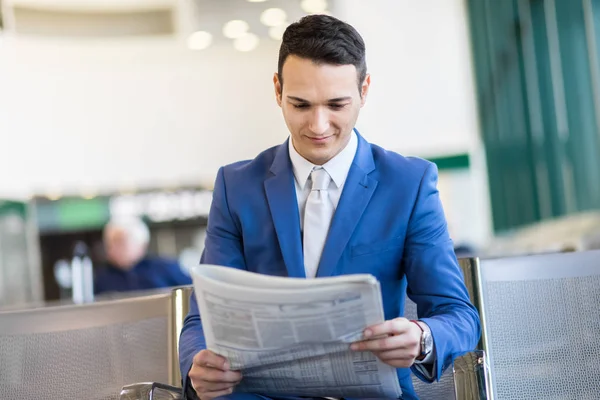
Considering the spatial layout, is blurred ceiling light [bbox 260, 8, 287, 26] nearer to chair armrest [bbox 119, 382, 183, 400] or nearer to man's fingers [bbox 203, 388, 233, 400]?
chair armrest [bbox 119, 382, 183, 400]

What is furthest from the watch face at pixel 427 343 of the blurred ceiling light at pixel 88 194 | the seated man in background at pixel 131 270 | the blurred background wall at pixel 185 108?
the blurred ceiling light at pixel 88 194

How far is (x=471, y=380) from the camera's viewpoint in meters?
1.95

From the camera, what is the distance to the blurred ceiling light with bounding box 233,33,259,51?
575 inches

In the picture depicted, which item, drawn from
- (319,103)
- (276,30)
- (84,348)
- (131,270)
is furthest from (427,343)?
(276,30)

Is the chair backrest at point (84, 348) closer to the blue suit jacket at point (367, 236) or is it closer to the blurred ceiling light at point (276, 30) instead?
the blue suit jacket at point (367, 236)

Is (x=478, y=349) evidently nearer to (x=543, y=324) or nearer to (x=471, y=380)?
(x=543, y=324)

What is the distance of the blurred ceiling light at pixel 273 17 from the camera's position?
1352 cm

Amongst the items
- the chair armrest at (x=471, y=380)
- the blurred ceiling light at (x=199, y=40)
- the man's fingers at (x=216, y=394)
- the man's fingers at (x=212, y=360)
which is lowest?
the chair armrest at (x=471, y=380)

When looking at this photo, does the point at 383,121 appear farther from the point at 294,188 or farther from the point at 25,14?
the point at 294,188

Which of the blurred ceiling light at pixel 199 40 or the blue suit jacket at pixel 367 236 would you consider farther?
the blurred ceiling light at pixel 199 40

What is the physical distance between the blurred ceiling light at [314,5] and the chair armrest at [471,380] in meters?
11.7

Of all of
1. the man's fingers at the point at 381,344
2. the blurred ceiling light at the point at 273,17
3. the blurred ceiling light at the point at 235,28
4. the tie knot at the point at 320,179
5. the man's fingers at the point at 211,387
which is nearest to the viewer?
the man's fingers at the point at 381,344

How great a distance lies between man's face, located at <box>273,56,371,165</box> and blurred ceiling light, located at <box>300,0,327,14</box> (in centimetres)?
1155

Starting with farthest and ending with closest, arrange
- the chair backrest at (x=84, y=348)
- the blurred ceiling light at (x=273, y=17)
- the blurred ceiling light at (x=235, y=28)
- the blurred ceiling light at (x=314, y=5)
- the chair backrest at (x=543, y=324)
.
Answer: the blurred ceiling light at (x=235, y=28)
the blurred ceiling light at (x=273, y=17)
the blurred ceiling light at (x=314, y=5)
the chair backrest at (x=84, y=348)
the chair backrest at (x=543, y=324)
